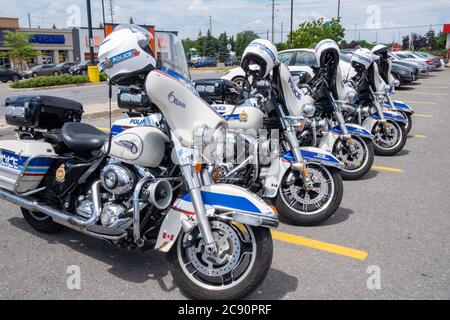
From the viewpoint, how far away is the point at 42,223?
4375 millimetres

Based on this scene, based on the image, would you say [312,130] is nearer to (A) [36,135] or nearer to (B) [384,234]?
(B) [384,234]

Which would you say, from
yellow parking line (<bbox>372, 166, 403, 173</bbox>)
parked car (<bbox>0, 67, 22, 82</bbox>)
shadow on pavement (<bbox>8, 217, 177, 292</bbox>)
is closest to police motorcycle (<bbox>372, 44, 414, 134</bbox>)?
yellow parking line (<bbox>372, 166, 403, 173</bbox>)

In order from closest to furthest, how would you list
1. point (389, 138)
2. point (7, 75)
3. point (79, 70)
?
point (389, 138) → point (7, 75) → point (79, 70)

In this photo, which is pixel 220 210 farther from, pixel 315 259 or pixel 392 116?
pixel 392 116

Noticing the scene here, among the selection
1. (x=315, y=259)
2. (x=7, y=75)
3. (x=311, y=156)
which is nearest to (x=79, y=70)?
(x=7, y=75)

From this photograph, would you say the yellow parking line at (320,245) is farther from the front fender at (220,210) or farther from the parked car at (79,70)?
the parked car at (79,70)

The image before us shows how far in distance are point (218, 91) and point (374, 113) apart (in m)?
2.92

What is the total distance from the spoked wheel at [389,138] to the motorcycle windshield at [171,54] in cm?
522

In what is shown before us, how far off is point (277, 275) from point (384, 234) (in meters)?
1.46

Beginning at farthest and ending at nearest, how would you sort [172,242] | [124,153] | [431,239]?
1. [431,239]
2. [124,153]
3. [172,242]

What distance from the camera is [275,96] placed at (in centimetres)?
487

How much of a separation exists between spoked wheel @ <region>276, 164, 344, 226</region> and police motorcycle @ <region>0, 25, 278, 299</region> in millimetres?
1553

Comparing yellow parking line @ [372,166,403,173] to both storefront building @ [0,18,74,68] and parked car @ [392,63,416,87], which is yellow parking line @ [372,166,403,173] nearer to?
parked car @ [392,63,416,87]

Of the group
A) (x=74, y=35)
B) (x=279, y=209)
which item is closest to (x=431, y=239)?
(x=279, y=209)
